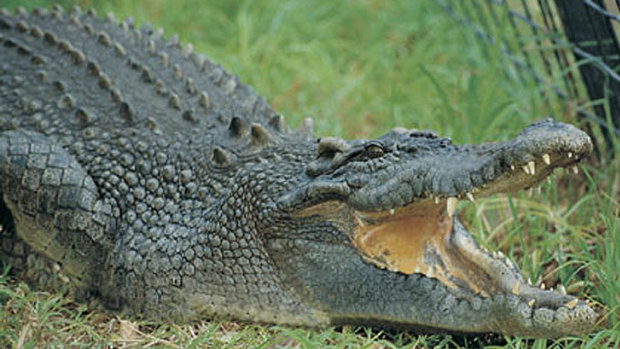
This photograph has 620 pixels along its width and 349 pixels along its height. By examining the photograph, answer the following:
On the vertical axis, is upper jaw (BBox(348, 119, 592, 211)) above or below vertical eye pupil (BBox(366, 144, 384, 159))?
below

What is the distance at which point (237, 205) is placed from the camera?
11.3ft

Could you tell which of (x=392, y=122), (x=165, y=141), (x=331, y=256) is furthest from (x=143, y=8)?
(x=331, y=256)

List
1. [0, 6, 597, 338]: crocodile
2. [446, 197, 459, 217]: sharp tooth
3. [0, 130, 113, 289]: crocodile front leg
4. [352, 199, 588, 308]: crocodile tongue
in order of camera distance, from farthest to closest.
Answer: [0, 130, 113, 289]: crocodile front leg → [352, 199, 588, 308]: crocodile tongue → [446, 197, 459, 217]: sharp tooth → [0, 6, 597, 338]: crocodile

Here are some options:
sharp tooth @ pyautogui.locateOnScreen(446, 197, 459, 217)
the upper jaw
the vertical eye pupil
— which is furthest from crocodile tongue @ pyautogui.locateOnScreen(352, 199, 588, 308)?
the vertical eye pupil

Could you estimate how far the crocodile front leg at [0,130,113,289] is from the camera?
12.0 feet

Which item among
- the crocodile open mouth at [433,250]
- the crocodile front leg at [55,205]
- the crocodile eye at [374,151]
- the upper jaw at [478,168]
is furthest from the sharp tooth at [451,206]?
the crocodile front leg at [55,205]

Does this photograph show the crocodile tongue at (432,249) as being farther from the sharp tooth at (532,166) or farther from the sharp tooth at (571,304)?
the sharp tooth at (532,166)

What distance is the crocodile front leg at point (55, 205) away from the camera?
367cm

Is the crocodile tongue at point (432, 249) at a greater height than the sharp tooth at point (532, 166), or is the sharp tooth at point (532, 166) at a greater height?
the sharp tooth at point (532, 166)

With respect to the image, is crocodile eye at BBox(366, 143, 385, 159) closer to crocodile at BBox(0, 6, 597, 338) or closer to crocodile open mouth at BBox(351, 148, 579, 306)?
crocodile at BBox(0, 6, 597, 338)

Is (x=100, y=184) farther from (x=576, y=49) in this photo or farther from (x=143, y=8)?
(x=143, y=8)

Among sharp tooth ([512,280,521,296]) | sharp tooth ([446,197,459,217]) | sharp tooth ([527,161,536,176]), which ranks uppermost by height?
sharp tooth ([527,161,536,176])

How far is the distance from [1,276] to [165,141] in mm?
980

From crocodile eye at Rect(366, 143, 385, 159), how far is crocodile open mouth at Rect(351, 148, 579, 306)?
24 cm
